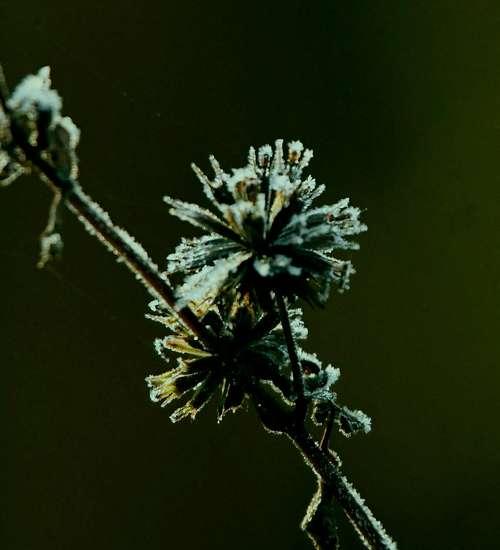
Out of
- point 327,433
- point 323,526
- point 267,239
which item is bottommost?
point 323,526

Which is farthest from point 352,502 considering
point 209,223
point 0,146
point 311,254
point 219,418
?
point 0,146

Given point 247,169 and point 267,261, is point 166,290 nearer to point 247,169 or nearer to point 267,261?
point 267,261

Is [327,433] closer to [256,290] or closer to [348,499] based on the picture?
[348,499]

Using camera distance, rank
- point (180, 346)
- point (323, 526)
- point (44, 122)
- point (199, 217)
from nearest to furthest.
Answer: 1. point (44, 122)
2. point (323, 526)
3. point (199, 217)
4. point (180, 346)

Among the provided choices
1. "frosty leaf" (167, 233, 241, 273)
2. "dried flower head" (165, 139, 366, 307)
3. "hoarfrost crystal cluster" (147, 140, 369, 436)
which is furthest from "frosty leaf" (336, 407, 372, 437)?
"frosty leaf" (167, 233, 241, 273)

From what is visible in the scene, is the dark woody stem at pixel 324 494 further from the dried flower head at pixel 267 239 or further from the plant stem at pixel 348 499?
the dried flower head at pixel 267 239

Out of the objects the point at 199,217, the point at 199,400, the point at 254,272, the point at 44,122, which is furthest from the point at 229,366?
the point at 44,122

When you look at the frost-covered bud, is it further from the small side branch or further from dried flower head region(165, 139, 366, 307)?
the small side branch
